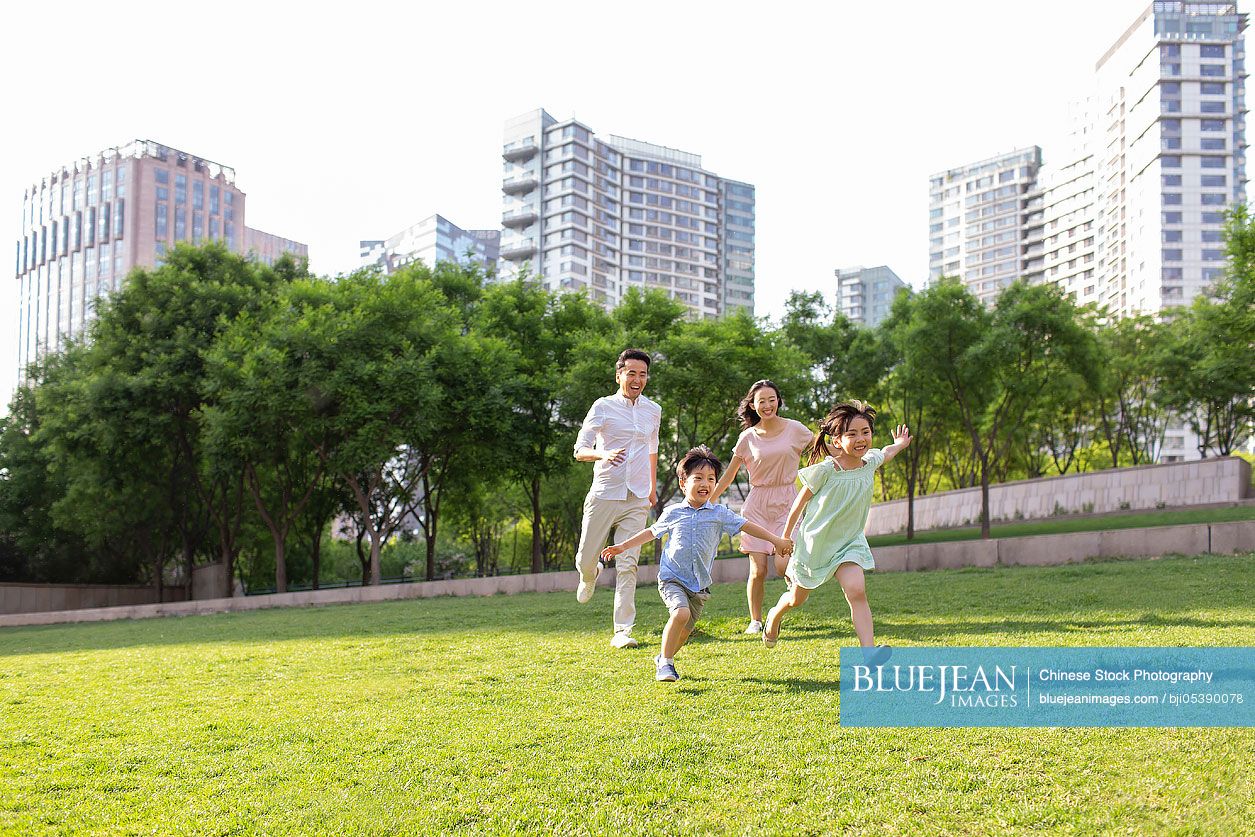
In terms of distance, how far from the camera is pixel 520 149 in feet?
441

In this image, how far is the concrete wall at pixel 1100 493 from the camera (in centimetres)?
3198

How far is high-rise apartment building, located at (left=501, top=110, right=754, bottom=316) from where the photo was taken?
132125 millimetres

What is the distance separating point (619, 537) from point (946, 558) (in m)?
9.70

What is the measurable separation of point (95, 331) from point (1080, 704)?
31.8m

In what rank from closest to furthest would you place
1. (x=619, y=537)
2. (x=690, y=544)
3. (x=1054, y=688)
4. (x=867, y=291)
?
(x=1054, y=688)
(x=690, y=544)
(x=619, y=537)
(x=867, y=291)

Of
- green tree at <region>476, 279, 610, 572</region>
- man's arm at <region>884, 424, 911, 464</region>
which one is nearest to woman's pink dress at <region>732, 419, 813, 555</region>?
man's arm at <region>884, 424, 911, 464</region>

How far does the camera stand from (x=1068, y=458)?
45.8m

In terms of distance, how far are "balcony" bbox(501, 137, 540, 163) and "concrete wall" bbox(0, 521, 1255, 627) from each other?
11618 centimetres

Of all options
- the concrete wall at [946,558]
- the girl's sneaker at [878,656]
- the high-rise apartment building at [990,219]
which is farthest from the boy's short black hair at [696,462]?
the high-rise apartment building at [990,219]

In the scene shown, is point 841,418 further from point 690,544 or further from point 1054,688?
point 1054,688

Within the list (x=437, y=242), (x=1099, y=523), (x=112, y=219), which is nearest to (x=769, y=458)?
(x=1099, y=523)

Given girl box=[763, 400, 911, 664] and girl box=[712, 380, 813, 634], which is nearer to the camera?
girl box=[763, 400, 911, 664]

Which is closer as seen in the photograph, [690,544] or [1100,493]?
[690,544]

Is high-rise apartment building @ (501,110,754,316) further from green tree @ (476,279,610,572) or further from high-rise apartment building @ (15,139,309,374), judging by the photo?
green tree @ (476,279,610,572)
